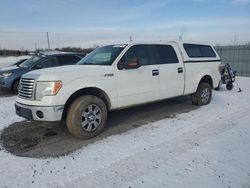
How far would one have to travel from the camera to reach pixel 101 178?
11.1ft

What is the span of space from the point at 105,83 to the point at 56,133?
4.98 ft

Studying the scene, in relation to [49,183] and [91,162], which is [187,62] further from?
[49,183]

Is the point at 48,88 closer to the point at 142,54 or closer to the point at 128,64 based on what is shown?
the point at 128,64

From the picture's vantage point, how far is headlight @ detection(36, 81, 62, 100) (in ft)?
14.3

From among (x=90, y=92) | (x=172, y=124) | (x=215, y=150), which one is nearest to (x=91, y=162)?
(x=90, y=92)

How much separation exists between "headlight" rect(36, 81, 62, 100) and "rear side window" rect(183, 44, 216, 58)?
3.92 meters

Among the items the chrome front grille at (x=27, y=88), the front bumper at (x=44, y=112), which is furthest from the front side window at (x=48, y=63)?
the front bumper at (x=44, y=112)

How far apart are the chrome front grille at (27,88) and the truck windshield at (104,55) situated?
57.0 inches

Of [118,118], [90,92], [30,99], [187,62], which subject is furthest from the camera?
[187,62]

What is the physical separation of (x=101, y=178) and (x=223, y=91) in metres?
8.01

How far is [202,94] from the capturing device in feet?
24.0

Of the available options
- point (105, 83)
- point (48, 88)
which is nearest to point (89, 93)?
point (105, 83)

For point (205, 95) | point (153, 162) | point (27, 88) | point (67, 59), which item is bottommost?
point (153, 162)

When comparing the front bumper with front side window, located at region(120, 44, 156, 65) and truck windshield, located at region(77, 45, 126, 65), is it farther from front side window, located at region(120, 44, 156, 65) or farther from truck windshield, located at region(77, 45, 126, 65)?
front side window, located at region(120, 44, 156, 65)
